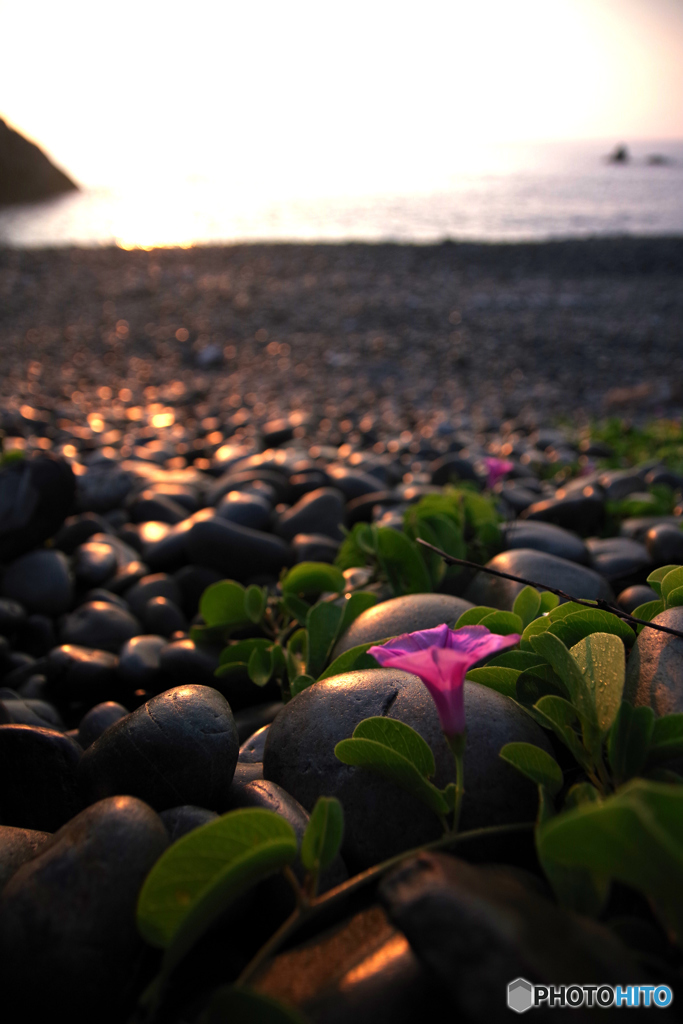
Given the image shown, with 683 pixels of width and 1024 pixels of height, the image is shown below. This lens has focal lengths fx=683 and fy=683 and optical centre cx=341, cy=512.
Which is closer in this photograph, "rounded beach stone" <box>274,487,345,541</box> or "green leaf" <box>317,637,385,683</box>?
"green leaf" <box>317,637,385,683</box>

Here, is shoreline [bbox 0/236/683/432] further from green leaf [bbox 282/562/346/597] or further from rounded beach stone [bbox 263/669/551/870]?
rounded beach stone [bbox 263/669/551/870]

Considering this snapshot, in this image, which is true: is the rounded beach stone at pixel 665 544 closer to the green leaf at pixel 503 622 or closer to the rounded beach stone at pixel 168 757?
the green leaf at pixel 503 622

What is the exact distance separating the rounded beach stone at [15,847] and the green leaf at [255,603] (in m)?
0.85

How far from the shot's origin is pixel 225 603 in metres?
2.06

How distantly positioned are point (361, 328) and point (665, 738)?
9128 mm

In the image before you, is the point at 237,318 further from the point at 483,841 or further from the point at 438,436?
the point at 483,841

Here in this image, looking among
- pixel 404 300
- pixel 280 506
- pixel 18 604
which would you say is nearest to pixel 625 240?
pixel 404 300

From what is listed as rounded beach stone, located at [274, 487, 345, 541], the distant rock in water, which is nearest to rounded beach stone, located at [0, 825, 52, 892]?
rounded beach stone, located at [274, 487, 345, 541]

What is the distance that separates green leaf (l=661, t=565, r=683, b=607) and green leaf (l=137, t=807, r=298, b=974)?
83 cm

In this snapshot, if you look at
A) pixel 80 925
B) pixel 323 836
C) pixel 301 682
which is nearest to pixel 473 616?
pixel 301 682

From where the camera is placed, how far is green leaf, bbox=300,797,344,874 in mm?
867

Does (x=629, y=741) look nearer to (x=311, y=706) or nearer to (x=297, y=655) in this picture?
(x=311, y=706)

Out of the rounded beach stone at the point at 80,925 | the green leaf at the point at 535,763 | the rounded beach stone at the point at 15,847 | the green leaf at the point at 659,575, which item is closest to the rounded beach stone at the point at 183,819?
the rounded beach stone at the point at 80,925

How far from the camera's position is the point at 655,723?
0.96 meters
